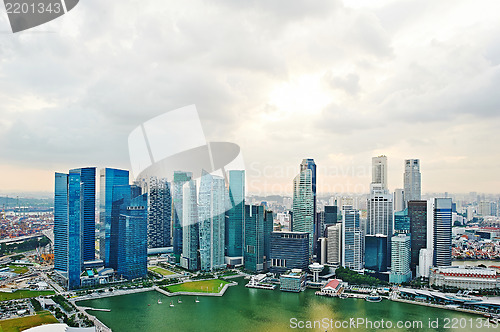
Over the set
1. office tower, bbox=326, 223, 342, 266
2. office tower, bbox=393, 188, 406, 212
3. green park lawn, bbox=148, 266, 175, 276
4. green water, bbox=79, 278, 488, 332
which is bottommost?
green park lawn, bbox=148, 266, 175, 276

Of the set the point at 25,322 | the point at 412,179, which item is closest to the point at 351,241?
the point at 412,179

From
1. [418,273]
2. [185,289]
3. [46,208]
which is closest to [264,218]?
[185,289]

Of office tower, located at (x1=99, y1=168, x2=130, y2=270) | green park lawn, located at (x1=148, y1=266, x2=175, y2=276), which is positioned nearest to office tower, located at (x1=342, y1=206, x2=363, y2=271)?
green park lawn, located at (x1=148, y1=266, x2=175, y2=276)

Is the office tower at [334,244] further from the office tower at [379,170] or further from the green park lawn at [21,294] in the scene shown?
the green park lawn at [21,294]

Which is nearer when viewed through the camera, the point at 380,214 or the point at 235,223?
the point at 380,214

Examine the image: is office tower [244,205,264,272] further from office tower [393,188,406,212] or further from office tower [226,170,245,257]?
office tower [393,188,406,212]

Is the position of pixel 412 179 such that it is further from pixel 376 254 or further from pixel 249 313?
pixel 249 313

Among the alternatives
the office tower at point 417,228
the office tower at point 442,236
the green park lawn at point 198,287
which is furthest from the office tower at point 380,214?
the green park lawn at point 198,287
